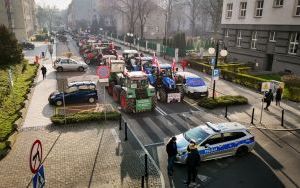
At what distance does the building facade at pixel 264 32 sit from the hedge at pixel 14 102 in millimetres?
26457

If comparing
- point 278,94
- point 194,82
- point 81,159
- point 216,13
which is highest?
point 216,13

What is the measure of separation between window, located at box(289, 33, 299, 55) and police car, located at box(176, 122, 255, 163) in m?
21.7

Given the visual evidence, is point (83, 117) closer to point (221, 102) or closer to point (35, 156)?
point (221, 102)

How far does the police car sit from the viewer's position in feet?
42.3

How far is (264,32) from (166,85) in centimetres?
1908

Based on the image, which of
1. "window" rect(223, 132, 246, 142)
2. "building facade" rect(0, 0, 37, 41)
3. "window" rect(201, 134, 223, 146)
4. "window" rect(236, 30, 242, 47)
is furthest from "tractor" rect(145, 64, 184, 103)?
"building facade" rect(0, 0, 37, 41)

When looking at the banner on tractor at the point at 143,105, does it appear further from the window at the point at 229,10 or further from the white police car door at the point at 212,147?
the window at the point at 229,10

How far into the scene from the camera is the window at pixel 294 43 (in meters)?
31.0

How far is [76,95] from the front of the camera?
844 inches

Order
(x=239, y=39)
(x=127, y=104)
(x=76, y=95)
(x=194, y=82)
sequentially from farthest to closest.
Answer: (x=239, y=39)
(x=194, y=82)
(x=76, y=95)
(x=127, y=104)

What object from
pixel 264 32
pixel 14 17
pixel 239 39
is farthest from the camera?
pixel 14 17

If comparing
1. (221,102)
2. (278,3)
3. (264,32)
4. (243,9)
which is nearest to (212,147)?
(221,102)

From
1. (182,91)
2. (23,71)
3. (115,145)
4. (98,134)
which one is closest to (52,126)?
(98,134)

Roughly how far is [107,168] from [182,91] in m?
11.8
